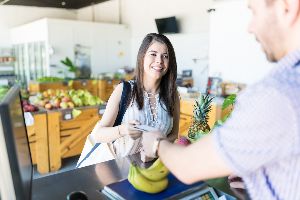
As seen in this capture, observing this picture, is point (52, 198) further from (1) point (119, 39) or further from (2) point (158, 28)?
(1) point (119, 39)

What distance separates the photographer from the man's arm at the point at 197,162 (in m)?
0.67

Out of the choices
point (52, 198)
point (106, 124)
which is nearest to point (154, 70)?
point (106, 124)

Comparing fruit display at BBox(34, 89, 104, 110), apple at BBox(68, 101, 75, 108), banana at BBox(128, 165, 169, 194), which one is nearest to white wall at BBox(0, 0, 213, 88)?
fruit display at BBox(34, 89, 104, 110)

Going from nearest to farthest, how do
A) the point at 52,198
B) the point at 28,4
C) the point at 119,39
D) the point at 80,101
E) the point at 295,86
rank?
the point at 295,86 < the point at 52,198 < the point at 80,101 < the point at 119,39 < the point at 28,4

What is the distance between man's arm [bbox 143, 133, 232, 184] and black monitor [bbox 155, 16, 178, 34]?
6.82 m

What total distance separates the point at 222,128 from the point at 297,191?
0.68 feet

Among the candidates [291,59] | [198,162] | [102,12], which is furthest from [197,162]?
[102,12]

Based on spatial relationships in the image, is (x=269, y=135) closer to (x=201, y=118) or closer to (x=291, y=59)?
(x=291, y=59)

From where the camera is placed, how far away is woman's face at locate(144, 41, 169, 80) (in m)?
1.79

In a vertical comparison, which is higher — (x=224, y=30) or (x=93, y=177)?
(x=224, y=30)

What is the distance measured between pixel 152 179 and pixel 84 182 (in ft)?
1.05

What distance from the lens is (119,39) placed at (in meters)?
8.99

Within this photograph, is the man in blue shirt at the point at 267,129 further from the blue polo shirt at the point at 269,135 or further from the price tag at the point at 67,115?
the price tag at the point at 67,115

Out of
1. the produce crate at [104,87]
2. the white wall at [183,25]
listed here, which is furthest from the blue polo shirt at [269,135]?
the produce crate at [104,87]
